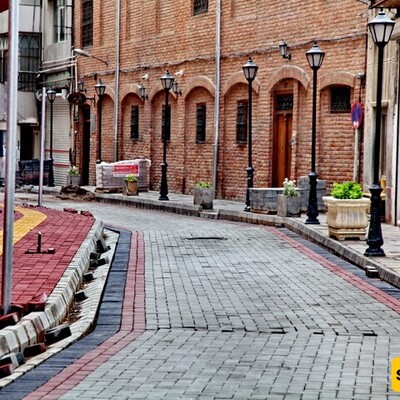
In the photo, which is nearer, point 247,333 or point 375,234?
point 247,333

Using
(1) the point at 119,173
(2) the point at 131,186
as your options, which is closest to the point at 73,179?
(1) the point at 119,173

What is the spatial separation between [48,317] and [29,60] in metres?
34.5

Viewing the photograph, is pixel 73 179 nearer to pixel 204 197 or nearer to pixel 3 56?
pixel 3 56

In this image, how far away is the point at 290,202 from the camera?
2228cm

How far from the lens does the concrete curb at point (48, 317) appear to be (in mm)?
8328

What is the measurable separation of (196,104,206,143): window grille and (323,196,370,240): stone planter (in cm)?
1404

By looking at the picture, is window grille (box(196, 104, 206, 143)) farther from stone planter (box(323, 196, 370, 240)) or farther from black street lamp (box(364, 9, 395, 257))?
black street lamp (box(364, 9, 395, 257))

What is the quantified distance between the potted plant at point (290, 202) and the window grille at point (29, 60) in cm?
2253

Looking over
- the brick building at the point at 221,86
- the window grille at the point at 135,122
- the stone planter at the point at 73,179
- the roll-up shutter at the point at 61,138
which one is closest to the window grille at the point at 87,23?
the brick building at the point at 221,86

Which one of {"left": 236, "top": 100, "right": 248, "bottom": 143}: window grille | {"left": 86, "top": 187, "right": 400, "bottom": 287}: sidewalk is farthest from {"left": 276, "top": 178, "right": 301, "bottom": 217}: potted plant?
{"left": 236, "top": 100, "right": 248, "bottom": 143}: window grille

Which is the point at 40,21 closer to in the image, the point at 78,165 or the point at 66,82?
the point at 66,82

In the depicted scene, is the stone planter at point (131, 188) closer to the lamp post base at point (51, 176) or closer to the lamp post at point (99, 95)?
the lamp post at point (99, 95)

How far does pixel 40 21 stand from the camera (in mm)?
42781

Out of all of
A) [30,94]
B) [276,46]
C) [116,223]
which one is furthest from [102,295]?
[30,94]
